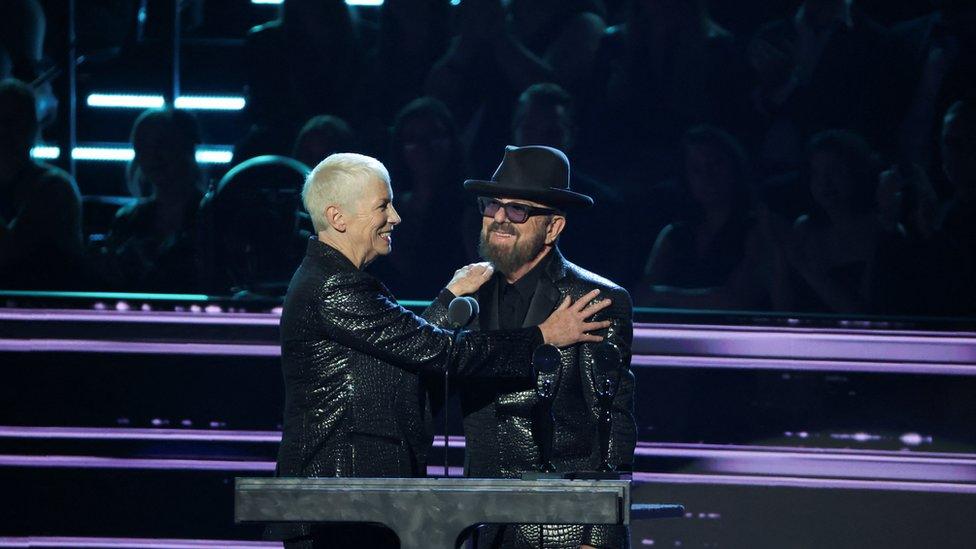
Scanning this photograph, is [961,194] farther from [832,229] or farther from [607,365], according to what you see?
[607,365]

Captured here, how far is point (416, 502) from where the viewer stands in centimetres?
252

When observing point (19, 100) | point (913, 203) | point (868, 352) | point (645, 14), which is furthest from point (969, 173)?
point (19, 100)

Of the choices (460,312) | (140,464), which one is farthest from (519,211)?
(140,464)

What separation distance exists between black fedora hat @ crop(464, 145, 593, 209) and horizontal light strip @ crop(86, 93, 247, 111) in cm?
179

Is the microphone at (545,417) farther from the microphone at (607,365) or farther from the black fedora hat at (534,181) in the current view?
the black fedora hat at (534,181)

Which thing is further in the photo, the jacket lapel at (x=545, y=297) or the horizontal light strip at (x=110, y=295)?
the horizontal light strip at (x=110, y=295)

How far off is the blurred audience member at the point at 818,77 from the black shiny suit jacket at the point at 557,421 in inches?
62.3

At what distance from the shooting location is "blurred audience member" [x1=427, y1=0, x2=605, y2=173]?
4.70 metres

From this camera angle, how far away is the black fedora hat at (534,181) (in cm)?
333

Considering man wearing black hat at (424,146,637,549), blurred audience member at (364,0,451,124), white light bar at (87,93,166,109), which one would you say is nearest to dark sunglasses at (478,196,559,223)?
man wearing black hat at (424,146,637,549)

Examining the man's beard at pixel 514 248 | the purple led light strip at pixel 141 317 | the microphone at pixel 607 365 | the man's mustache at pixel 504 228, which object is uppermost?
the man's mustache at pixel 504 228

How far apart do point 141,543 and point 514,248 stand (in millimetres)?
2312

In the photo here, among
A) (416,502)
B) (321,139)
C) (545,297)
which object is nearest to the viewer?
(416,502)

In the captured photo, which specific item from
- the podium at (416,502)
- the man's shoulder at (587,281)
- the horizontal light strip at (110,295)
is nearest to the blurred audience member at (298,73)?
the horizontal light strip at (110,295)
